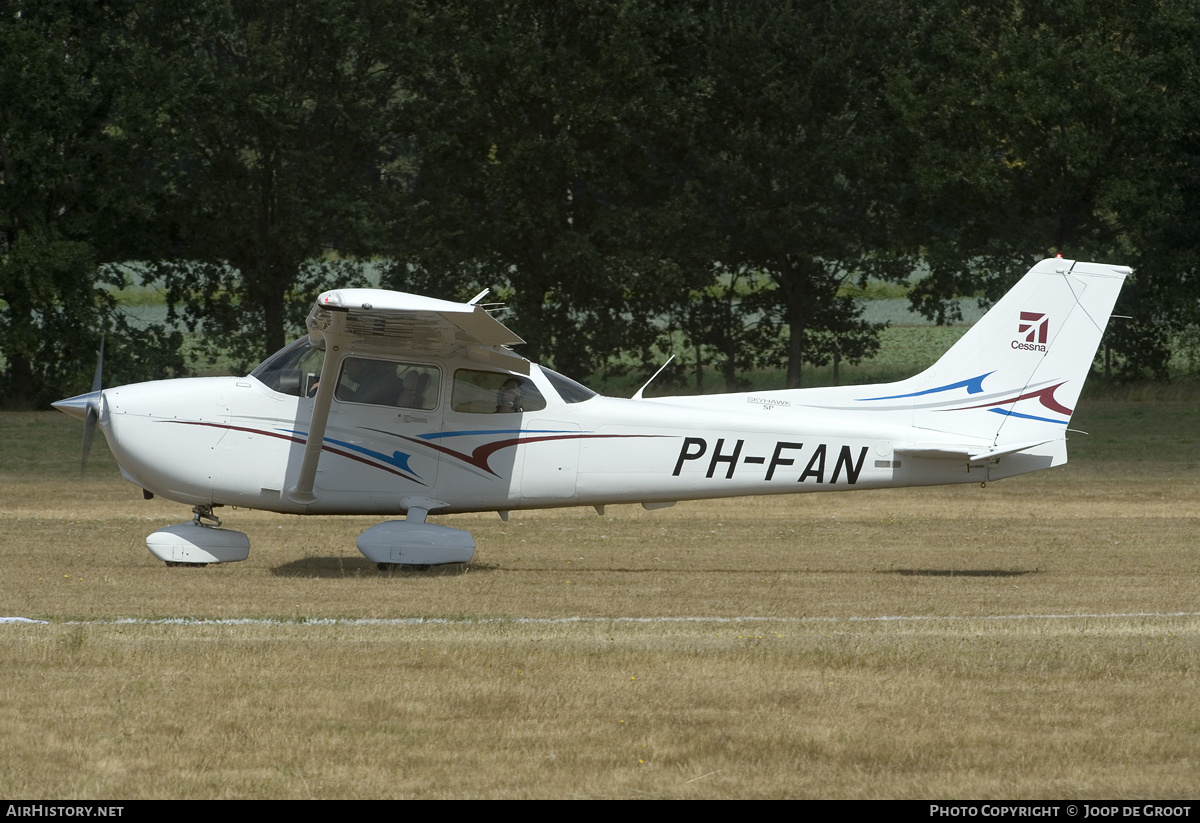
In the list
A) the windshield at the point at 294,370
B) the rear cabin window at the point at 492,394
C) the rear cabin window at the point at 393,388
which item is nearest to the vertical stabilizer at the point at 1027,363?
the rear cabin window at the point at 492,394

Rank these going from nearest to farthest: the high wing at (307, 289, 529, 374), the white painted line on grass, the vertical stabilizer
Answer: the white painted line on grass, the high wing at (307, 289, 529, 374), the vertical stabilizer

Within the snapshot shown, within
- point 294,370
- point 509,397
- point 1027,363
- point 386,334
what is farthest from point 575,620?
point 1027,363

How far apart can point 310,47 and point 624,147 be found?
25.1 feet

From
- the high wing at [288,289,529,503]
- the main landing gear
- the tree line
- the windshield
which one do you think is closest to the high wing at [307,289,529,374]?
the high wing at [288,289,529,503]

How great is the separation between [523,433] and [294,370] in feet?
6.65

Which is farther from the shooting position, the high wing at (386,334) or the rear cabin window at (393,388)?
the rear cabin window at (393,388)

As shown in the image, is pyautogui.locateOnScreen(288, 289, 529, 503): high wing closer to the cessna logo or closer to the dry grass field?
the dry grass field

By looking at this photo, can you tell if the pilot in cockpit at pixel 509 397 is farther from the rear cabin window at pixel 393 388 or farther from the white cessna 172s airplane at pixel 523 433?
the rear cabin window at pixel 393 388

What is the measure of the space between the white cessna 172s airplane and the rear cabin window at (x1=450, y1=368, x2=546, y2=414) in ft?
0.05

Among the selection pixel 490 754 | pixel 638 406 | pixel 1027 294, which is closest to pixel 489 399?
pixel 638 406

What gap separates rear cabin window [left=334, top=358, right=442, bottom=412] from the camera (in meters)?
12.0

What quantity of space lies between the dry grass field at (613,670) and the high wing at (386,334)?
1.28m

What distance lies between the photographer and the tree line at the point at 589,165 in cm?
3184

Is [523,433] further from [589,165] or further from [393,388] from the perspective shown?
[589,165]
